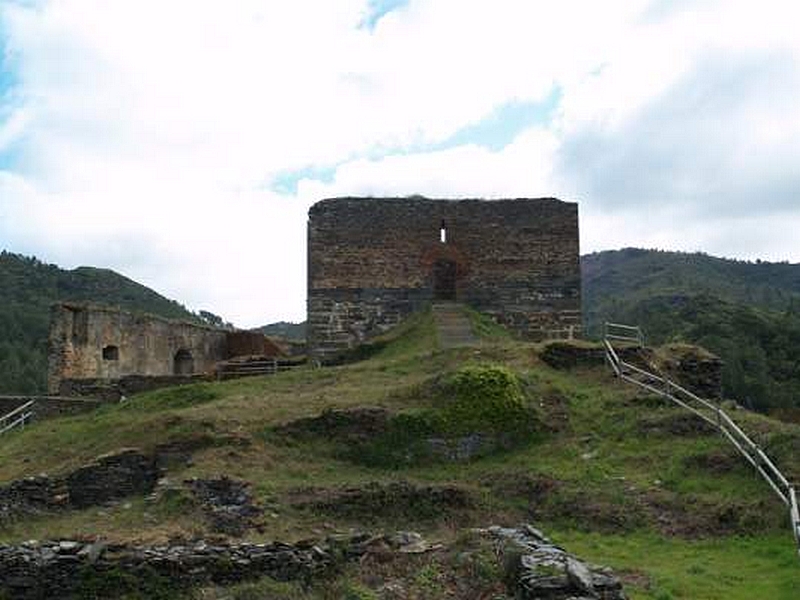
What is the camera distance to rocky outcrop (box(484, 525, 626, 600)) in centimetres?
902

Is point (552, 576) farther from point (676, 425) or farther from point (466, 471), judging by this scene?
point (676, 425)

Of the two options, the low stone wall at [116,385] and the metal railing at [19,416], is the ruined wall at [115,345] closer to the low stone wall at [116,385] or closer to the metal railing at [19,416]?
the low stone wall at [116,385]

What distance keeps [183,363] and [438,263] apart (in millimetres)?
11367

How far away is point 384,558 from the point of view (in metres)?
10.9

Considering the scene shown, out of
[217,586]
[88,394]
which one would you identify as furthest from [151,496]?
[88,394]

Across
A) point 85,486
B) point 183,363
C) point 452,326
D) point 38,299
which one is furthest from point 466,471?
point 38,299

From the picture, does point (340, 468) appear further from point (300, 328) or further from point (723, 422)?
point (300, 328)

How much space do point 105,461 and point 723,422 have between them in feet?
32.8

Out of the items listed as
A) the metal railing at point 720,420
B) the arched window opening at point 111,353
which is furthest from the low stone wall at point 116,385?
the metal railing at point 720,420

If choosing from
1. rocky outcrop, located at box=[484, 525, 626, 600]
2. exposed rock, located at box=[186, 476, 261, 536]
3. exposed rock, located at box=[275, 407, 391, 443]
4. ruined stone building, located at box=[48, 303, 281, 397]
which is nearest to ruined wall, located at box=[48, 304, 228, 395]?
ruined stone building, located at box=[48, 303, 281, 397]

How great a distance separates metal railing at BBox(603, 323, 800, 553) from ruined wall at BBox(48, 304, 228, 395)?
13135 millimetres

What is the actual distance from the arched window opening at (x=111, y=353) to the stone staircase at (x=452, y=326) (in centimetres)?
1011

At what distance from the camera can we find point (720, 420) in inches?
591

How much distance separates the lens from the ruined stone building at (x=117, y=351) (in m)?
25.3
